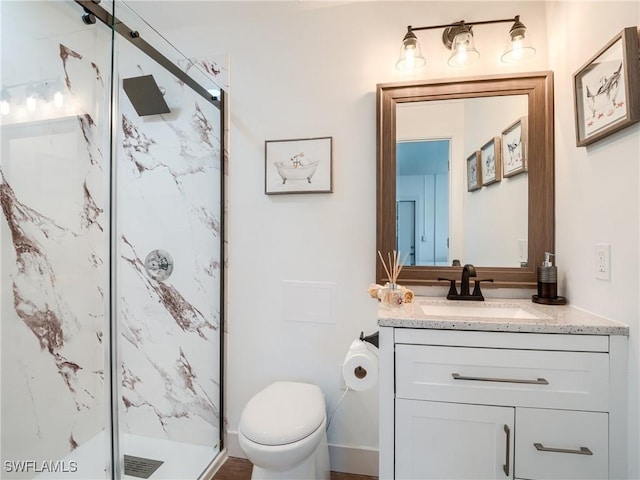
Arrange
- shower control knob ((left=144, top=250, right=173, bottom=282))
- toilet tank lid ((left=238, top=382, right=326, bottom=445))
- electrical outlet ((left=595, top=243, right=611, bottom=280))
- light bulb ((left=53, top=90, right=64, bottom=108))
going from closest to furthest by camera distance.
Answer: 1. electrical outlet ((left=595, top=243, right=611, bottom=280))
2. toilet tank lid ((left=238, top=382, right=326, bottom=445))
3. light bulb ((left=53, top=90, right=64, bottom=108))
4. shower control knob ((left=144, top=250, right=173, bottom=282))

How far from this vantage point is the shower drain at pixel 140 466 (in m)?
1.54

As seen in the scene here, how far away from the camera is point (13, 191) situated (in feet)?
4.24

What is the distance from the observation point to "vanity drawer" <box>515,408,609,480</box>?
100cm

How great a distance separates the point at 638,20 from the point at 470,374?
3.94 ft

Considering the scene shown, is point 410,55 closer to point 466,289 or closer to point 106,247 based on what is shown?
point 466,289

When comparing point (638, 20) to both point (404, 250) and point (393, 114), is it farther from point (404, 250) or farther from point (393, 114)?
point (404, 250)

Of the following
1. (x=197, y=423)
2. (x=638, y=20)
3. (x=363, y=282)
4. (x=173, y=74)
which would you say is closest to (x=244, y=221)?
(x=363, y=282)

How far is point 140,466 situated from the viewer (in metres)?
1.59

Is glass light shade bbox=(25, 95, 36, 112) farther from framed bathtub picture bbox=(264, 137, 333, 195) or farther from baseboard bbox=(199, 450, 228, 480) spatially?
baseboard bbox=(199, 450, 228, 480)

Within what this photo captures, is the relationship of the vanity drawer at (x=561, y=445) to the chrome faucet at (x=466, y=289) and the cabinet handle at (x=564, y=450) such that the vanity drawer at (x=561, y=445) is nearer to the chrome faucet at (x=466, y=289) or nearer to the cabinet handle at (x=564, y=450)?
the cabinet handle at (x=564, y=450)

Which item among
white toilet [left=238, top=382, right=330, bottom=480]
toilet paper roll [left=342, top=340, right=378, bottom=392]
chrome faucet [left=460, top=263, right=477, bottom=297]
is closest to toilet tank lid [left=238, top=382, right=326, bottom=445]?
white toilet [left=238, top=382, right=330, bottom=480]

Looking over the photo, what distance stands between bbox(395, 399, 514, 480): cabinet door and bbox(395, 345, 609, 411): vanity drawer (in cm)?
4

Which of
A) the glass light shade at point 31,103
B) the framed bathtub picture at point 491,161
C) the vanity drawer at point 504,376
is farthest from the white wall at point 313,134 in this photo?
the glass light shade at point 31,103

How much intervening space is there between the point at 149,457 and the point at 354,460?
3.49ft
